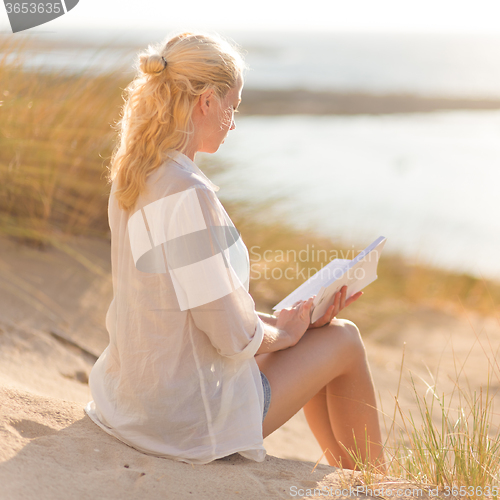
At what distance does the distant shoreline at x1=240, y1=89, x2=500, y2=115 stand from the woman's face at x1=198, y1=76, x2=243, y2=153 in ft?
49.5

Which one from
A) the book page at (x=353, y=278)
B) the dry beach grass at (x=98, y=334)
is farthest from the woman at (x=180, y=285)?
the book page at (x=353, y=278)

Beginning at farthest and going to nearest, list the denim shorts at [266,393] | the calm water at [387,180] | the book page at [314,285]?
the calm water at [387,180], the book page at [314,285], the denim shorts at [266,393]

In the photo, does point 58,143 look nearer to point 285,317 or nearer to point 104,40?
point 104,40

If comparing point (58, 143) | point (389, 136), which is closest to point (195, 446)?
point (58, 143)

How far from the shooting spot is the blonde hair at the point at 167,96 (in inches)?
57.1

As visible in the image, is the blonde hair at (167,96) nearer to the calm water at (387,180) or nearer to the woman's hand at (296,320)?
the woman's hand at (296,320)

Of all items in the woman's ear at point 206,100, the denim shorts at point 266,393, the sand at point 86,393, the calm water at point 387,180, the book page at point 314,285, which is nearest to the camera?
the sand at point 86,393

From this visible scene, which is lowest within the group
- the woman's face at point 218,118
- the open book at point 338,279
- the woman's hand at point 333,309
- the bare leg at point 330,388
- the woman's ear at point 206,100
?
the bare leg at point 330,388

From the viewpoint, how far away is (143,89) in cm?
152

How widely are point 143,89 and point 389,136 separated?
1323cm

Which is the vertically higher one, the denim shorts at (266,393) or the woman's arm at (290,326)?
the woman's arm at (290,326)

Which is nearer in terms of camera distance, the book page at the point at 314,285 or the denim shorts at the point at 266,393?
the denim shorts at the point at 266,393

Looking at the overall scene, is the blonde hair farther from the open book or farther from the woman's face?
the open book

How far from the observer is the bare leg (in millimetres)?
1700
